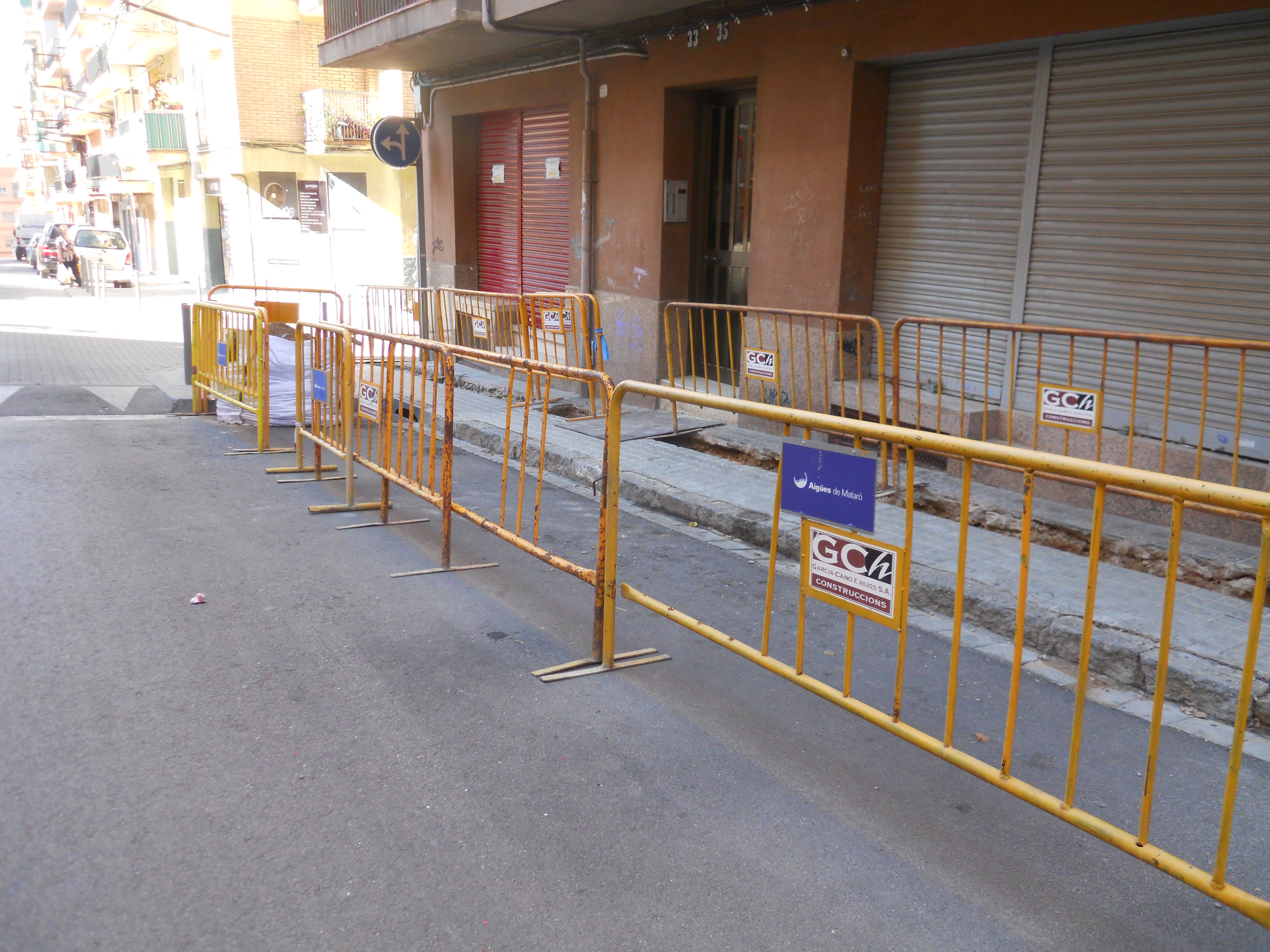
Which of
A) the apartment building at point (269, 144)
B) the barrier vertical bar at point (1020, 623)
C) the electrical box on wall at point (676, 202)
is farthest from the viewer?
the apartment building at point (269, 144)

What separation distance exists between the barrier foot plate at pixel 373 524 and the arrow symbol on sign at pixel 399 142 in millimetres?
10080

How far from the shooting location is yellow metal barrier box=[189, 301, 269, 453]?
359 inches

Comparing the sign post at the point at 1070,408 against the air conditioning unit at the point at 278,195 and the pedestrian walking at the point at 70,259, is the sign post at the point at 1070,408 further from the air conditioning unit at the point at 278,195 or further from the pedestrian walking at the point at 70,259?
the pedestrian walking at the point at 70,259

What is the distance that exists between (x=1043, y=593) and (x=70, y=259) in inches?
1349

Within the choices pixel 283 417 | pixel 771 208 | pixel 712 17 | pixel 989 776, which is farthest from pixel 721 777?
pixel 712 17

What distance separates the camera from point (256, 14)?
87.0 ft

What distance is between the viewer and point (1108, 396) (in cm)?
735

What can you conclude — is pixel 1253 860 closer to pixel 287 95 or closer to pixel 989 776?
pixel 989 776

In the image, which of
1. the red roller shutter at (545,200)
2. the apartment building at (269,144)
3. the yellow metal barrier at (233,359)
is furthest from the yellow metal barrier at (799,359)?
the apartment building at (269,144)

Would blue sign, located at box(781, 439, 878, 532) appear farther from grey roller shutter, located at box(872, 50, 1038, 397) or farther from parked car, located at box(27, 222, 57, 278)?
parked car, located at box(27, 222, 57, 278)

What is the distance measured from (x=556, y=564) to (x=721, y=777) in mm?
1632

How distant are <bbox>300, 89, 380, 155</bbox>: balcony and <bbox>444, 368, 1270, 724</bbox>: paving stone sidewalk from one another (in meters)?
21.8

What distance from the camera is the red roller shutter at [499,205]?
1464cm

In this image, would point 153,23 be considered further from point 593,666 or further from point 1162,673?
point 1162,673
